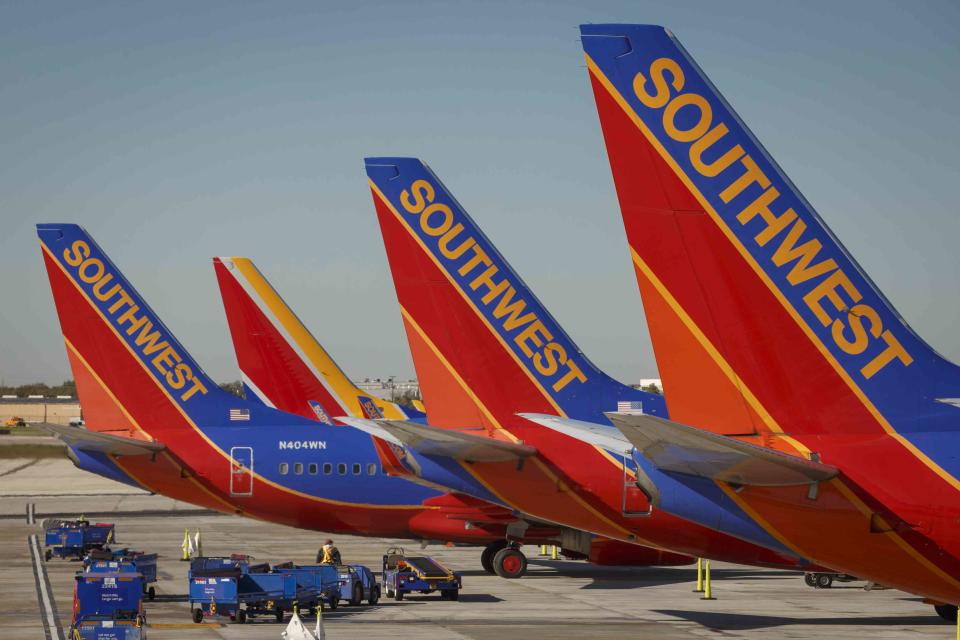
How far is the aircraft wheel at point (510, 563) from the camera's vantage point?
3922cm

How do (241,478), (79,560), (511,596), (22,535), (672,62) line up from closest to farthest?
(672,62), (511,596), (241,478), (79,560), (22,535)

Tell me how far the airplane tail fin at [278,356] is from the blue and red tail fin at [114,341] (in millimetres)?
9303

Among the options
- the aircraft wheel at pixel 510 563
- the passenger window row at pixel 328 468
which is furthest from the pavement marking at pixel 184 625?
the aircraft wheel at pixel 510 563

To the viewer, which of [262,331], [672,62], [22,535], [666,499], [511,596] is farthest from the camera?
[22,535]

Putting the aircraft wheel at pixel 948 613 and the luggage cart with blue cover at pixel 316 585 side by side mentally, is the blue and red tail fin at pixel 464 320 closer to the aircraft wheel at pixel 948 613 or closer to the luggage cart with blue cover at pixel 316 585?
the luggage cart with blue cover at pixel 316 585

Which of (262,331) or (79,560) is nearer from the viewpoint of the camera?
(79,560)

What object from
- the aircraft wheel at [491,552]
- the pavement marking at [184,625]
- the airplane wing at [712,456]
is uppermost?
the airplane wing at [712,456]

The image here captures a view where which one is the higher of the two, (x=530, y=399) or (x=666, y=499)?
(x=530, y=399)

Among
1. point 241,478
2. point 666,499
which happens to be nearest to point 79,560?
point 241,478

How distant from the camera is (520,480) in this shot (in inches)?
1120

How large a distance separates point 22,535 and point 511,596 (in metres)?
28.3

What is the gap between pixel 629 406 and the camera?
106 ft

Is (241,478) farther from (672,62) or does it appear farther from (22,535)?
(672,62)

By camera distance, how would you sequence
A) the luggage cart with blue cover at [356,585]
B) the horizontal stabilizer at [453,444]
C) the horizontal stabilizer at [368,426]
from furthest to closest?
the luggage cart with blue cover at [356,585] < the horizontal stabilizer at [368,426] < the horizontal stabilizer at [453,444]
